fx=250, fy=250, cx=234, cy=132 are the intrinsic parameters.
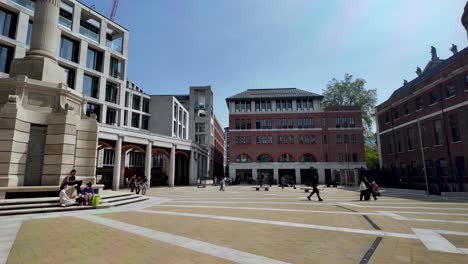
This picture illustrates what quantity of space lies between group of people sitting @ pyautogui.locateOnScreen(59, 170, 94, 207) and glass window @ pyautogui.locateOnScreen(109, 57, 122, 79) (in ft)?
97.7

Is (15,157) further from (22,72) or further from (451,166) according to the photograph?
(451,166)

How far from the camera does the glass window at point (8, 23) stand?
87.6ft

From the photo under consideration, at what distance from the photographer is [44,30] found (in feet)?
44.9

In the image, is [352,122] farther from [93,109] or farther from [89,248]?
[89,248]

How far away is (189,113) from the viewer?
64.2m

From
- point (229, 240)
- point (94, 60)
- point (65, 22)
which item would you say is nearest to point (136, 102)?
point (94, 60)

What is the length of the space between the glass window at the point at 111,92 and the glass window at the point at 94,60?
275cm

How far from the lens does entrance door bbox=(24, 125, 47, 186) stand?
12016 millimetres

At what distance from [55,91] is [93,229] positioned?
8791mm

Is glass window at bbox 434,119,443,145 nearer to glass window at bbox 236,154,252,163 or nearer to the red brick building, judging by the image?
the red brick building

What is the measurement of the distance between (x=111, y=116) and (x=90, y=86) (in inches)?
219

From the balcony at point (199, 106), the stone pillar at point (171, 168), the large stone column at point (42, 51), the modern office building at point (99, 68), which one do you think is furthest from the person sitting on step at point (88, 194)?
the balcony at point (199, 106)

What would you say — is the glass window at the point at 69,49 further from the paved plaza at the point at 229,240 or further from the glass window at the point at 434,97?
the glass window at the point at 434,97

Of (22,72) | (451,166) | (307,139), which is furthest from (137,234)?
(307,139)
